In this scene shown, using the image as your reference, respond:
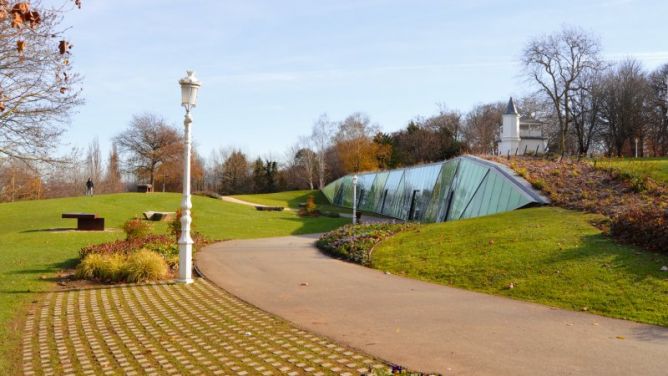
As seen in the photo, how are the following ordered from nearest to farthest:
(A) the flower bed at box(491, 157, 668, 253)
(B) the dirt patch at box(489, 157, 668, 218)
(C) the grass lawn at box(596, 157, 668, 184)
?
(A) the flower bed at box(491, 157, 668, 253) < (B) the dirt patch at box(489, 157, 668, 218) < (C) the grass lawn at box(596, 157, 668, 184)

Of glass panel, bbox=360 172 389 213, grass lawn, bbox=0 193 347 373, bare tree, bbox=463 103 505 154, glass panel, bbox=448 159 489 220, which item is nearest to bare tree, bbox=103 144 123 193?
grass lawn, bbox=0 193 347 373

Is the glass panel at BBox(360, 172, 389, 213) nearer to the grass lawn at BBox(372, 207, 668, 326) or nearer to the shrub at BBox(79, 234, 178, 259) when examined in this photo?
the grass lawn at BBox(372, 207, 668, 326)

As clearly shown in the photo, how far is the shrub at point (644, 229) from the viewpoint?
9852 mm

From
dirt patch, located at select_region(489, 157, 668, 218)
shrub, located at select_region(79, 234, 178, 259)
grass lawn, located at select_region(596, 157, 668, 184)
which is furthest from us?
grass lawn, located at select_region(596, 157, 668, 184)

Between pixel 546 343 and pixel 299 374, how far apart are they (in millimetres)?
2877

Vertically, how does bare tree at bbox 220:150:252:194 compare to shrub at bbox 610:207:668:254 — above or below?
above

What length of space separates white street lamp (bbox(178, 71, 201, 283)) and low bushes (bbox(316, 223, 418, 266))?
4455 millimetres

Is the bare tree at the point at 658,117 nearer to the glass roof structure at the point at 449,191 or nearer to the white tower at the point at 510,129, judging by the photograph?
the white tower at the point at 510,129

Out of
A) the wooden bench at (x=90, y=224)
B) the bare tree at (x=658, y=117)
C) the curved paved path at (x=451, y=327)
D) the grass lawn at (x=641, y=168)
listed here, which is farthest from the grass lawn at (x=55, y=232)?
the bare tree at (x=658, y=117)

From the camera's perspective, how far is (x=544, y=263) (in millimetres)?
9906

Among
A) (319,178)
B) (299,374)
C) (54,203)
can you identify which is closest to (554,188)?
(299,374)

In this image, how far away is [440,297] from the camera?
27.9 feet

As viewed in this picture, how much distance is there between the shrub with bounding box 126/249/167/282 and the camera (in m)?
10.1

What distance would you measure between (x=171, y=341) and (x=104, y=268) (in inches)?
204
